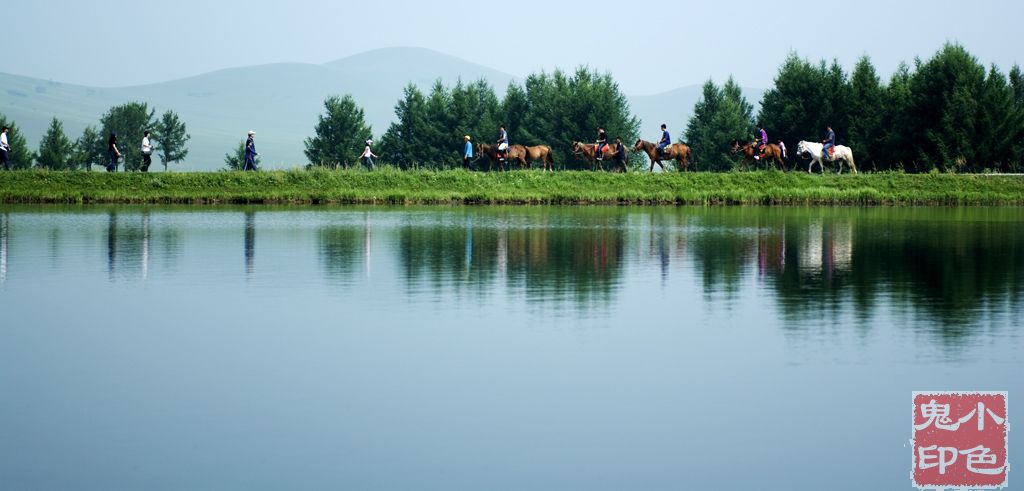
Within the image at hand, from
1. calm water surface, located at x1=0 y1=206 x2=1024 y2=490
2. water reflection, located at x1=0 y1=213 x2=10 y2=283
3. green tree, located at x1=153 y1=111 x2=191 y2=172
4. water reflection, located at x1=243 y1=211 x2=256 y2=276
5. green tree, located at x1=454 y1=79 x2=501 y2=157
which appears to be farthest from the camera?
green tree, located at x1=153 y1=111 x2=191 y2=172

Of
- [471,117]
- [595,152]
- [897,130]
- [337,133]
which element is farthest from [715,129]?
[337,133]

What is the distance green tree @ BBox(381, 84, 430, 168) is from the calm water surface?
8788cm

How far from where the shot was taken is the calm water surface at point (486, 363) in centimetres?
1038

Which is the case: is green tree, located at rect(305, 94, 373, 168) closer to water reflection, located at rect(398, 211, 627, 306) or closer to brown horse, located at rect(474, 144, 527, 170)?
brown horse, located at rect(474, 144, 527, 170)

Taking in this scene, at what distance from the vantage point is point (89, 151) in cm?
16388

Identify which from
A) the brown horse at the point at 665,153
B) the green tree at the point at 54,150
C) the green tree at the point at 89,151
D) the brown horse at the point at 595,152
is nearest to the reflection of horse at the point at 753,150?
the brown horse at the point at 665,153

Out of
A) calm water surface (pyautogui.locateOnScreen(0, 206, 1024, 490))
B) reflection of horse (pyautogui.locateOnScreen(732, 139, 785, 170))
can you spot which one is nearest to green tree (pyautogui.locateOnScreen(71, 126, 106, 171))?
reflection of horse (pyautogui.locateOnScreen(732, 139, 785, 170))

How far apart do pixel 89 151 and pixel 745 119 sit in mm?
87995

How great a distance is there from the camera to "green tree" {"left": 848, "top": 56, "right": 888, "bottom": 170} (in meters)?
76.3

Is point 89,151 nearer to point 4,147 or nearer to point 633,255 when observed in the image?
point 4,147

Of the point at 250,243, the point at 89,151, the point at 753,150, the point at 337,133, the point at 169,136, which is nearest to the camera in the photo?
the point at 250,243

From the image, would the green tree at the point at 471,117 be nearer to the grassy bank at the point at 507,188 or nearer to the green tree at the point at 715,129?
the green tree at the point at 715,129

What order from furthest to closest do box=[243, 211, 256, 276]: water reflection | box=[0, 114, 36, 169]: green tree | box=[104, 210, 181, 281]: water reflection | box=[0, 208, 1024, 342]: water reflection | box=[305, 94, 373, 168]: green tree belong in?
box=[0, 114, 36, 169]: green tree
box=[305, 94, 373, 168]: green tree
box=[243, 211, 256, 276]: water reflection
box=[104, 210, 181, 281]: water reflection
box=[0, 208, 1024, 342]: water reflection

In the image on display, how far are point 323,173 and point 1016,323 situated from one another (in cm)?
4545
